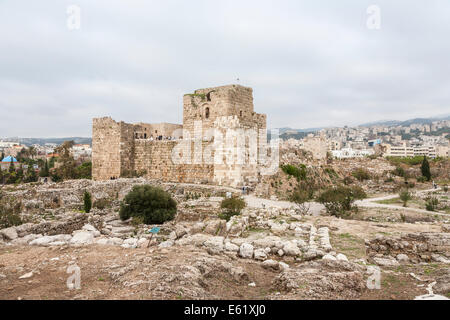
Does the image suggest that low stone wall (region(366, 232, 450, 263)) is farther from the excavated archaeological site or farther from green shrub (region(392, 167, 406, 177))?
green shrub (region(392, 167, 406, 177))

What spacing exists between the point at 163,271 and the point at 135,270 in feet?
1.76

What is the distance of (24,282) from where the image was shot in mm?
4695

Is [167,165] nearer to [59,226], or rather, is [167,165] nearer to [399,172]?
[59,226]

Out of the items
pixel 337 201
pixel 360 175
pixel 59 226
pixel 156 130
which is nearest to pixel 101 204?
pixel 59 226

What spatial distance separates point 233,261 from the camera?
6109 millimetres

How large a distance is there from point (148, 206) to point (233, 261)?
234 inches

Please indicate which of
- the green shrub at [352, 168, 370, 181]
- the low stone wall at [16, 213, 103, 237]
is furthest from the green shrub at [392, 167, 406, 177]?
the low stone wall at [16, 213, 103, 237]

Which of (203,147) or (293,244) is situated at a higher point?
A: (203,147)

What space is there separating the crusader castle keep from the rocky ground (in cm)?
691

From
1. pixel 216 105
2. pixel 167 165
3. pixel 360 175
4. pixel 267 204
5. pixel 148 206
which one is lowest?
pixel 360 175

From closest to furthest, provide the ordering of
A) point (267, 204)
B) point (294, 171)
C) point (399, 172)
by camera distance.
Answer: point (267, 204) → point (294, 171) → point (399, 172)

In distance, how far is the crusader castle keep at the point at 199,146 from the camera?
17734 mm
